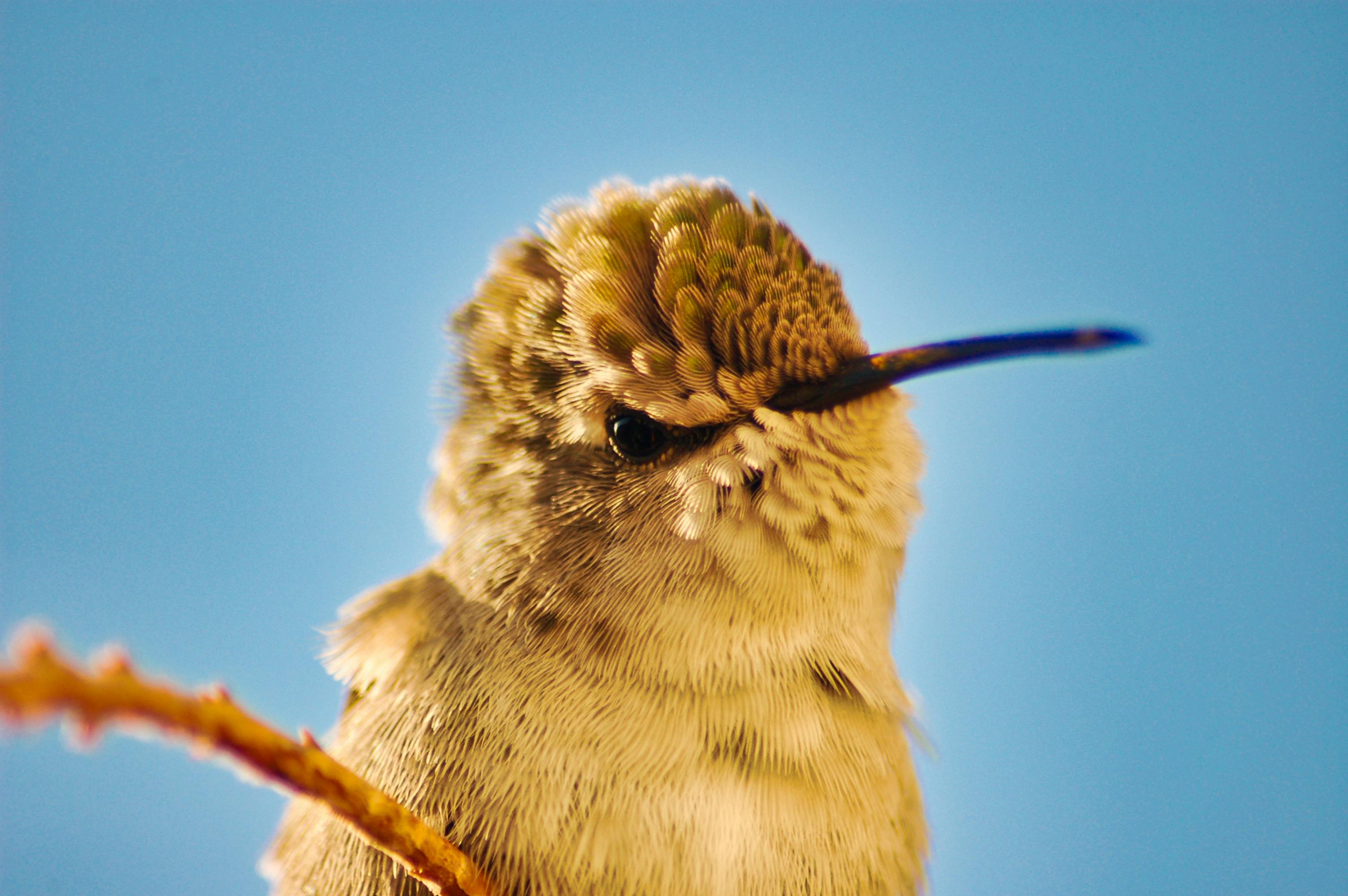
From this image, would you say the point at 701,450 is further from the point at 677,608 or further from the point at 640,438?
the point at 677,608

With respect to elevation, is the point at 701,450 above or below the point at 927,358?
below

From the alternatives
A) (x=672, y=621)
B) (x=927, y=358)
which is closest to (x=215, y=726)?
(x=672, y=621)

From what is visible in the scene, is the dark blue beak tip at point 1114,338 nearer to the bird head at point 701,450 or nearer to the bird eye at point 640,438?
the bird head at point 701,450

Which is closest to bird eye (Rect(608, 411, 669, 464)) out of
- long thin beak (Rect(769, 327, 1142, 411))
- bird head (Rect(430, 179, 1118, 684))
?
bird head (Rect(430, 179, 1118, 684))

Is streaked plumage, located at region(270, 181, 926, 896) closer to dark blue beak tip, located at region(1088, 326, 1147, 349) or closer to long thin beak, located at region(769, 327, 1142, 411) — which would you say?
long thin beak, located at region(769, 327, 1142, 411)

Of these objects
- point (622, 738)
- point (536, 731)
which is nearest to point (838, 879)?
point (622, 738)

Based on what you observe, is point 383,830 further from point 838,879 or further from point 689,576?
point 838,879
